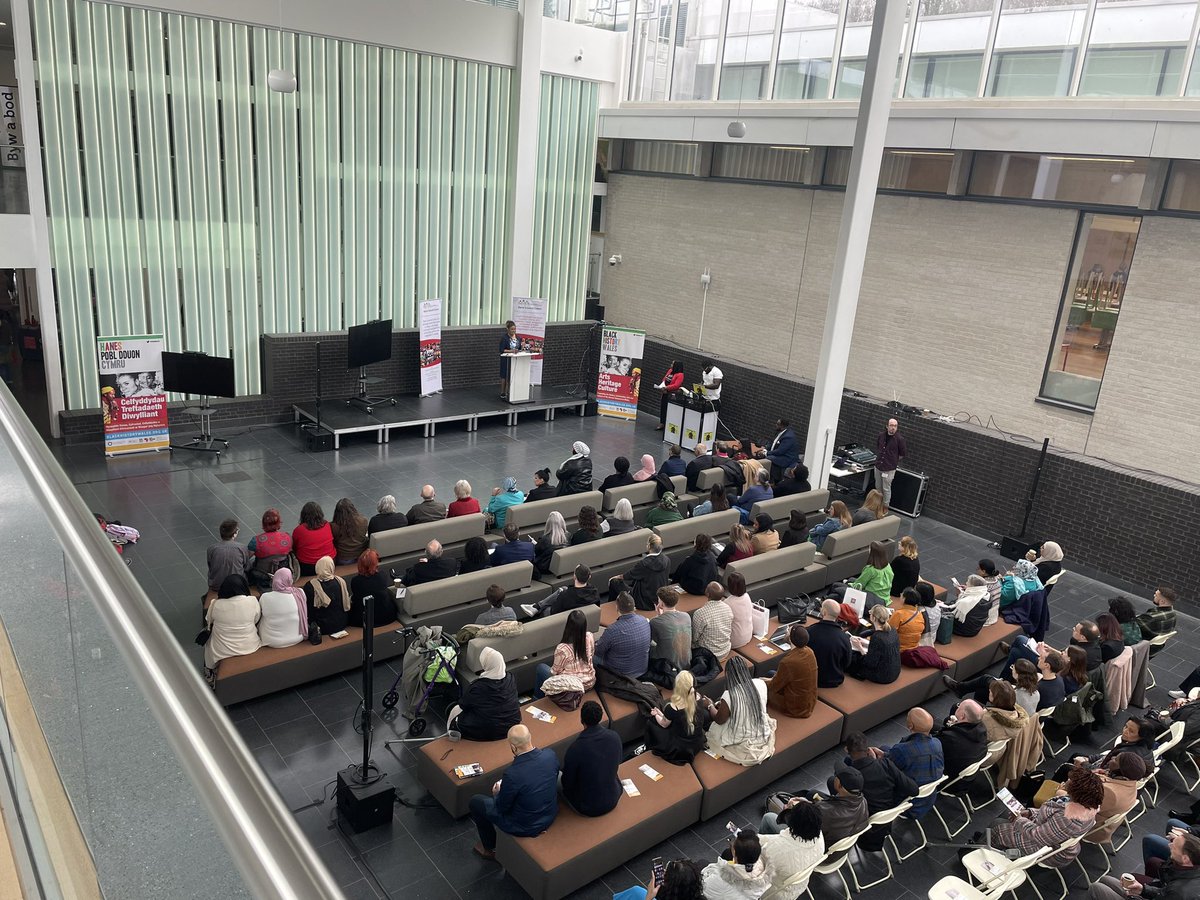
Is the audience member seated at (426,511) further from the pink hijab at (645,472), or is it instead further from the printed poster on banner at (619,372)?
the printed poster on banner at (619,372)

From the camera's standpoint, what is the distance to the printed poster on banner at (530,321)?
16328 mm

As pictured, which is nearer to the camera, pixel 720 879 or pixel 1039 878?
pixel 720 879

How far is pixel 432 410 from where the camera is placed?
15.1 m

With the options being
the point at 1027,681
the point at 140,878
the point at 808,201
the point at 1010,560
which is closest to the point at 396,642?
the point at 1027,681

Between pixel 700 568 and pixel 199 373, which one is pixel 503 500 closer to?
pixel 700 568

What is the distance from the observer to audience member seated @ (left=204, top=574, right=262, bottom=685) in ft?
23.4

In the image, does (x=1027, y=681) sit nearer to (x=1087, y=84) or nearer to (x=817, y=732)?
(x=817, y=732)

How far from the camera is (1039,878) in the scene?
6.34 metres

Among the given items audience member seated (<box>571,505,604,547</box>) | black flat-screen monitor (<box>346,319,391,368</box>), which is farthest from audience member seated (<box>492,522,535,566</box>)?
black flat-screen monitor (<box>346,319,391,368</box>)

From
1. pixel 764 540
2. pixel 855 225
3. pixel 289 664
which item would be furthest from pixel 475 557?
pixel 855 225

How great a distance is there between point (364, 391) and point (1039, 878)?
1202 cm

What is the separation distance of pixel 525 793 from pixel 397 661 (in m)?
3.15

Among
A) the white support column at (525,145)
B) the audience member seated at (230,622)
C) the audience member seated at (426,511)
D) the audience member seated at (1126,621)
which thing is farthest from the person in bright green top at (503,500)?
the white support column at (525,145)

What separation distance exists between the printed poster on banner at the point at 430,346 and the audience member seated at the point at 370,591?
7934 millimetres
